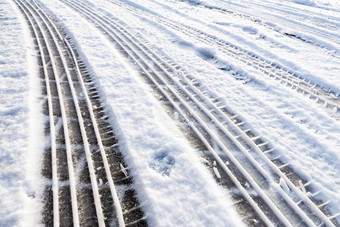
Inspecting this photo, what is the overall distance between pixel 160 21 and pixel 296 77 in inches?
383

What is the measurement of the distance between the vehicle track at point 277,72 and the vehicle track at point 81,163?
623 centimetres

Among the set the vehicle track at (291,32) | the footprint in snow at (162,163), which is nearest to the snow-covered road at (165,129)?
the footprint in snow at (162,163)

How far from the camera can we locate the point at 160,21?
681 inches

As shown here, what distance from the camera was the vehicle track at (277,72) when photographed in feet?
28.7

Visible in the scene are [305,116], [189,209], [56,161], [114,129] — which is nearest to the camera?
[189,209]

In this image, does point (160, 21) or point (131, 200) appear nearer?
point (131, 200)

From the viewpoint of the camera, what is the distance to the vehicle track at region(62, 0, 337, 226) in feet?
16.0

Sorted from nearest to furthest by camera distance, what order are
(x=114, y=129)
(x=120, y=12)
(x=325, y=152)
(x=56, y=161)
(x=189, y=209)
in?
1. (x=189, y=209)
2. (x=56, y=161)
3. (x=325, y=152)
4. (x=114, y=129)
5. (x=120, y=12)

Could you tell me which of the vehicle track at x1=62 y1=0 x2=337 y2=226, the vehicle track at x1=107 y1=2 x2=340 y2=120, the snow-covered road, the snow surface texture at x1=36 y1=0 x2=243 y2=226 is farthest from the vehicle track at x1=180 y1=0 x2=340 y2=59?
the snow surface texture at x1=36 y1=0 x2=243 y2=226

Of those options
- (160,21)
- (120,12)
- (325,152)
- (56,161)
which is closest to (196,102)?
(325,152)

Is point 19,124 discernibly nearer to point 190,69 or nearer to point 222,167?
point 222,167

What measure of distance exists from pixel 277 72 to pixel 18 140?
29.4 feet

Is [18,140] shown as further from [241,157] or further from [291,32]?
[291,32]

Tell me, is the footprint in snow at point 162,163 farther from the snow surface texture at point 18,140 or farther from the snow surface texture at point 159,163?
the snow surface texture at point 18,140
